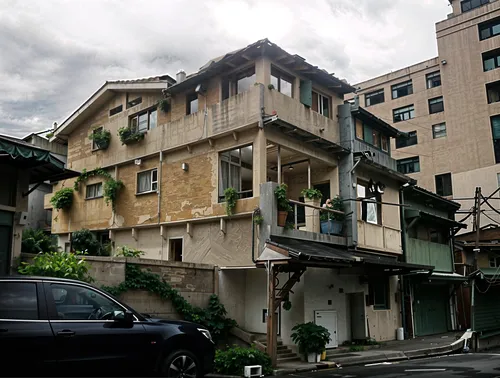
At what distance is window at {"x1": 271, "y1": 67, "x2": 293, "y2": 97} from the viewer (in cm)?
1734

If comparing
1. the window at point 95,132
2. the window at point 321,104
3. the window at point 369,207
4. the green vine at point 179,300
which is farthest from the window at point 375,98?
the green vine at point 179,300

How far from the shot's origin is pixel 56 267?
10.7m

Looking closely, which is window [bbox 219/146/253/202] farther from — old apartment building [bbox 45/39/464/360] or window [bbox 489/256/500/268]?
window [bbox 489/256/500/268]

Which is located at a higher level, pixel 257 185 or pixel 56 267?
pixel 257 185

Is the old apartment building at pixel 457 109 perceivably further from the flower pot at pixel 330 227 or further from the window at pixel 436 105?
the flower pot at pixel 330 227

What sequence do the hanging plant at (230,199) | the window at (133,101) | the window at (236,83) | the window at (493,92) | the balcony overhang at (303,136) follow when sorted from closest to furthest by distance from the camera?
the balcony overhang at (303,136) < the hanging plant at (230,199) < the window at (236,83) < the window at (133,101) < the window at (493,92)

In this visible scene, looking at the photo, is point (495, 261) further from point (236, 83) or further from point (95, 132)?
point (95, 132)

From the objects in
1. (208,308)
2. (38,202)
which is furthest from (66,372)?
(38,202)

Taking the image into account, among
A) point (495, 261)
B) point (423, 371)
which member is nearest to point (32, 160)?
point (423, 371)

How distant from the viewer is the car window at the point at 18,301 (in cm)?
634

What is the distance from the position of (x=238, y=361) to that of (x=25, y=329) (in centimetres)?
676

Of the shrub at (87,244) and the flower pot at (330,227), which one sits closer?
the flower pot at (330,227)

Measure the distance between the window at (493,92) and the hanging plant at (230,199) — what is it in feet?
86.4

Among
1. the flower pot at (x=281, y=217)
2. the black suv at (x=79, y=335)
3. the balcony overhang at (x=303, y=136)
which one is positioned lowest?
the black suv at (x=79, y=335)
